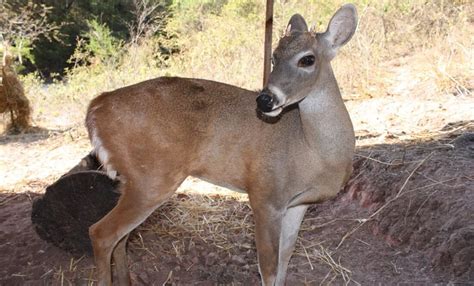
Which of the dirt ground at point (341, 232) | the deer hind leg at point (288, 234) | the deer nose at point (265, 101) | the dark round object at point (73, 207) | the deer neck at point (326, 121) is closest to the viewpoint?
the deer nose at point (265, 101)

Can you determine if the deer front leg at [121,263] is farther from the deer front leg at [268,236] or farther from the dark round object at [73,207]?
the deer front leg at [268,236]

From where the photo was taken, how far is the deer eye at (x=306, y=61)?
3498mm

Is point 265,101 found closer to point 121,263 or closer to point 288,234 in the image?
point 288,234

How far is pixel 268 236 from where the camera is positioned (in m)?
3.85

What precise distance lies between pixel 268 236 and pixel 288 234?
0.43m

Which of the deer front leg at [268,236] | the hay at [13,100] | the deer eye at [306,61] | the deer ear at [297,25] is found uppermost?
the deer ear at [297,25]

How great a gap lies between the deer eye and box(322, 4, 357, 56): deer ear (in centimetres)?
30

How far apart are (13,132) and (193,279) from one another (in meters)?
7.82

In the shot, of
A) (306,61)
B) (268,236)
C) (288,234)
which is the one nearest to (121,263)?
(268,236)

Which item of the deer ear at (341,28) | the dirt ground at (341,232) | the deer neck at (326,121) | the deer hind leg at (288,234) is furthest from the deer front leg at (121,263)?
the deer ear at (341,28)

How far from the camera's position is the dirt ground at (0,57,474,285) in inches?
176

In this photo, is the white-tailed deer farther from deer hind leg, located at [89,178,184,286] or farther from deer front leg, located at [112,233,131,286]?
deer front leg, located at [112,233,131,286]

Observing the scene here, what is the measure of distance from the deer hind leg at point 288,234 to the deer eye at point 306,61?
1.19m

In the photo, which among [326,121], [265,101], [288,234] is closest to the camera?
[265,101]
